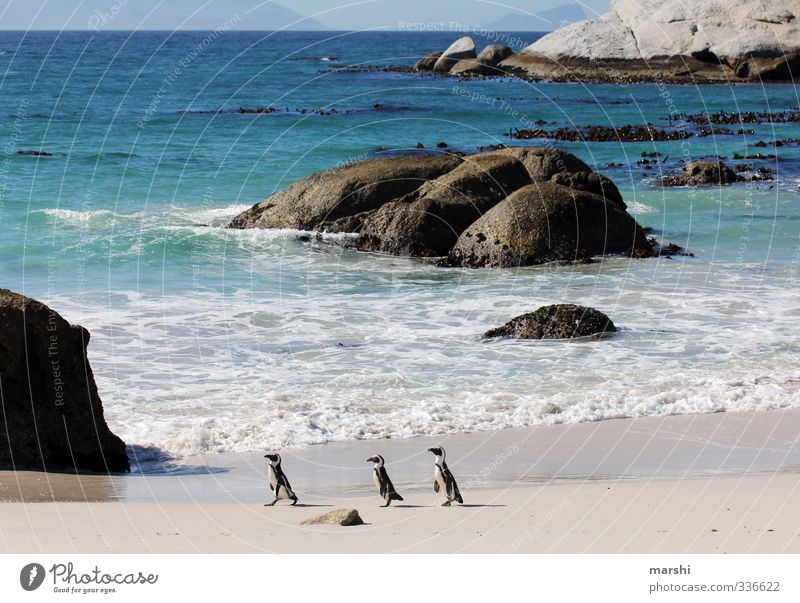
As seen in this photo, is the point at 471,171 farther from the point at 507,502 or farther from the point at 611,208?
the point at 507,502

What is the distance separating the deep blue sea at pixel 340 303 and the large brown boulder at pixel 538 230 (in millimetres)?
539

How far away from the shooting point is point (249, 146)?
41.9 meters

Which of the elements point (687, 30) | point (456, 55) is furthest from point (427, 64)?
point (687, 30)

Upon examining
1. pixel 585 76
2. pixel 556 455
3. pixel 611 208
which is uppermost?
pixel 585 76

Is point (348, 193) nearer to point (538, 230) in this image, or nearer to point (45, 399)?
point (538, 230)

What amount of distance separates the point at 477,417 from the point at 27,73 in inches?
3307

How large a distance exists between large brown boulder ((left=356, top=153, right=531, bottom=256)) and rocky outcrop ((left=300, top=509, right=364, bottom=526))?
47.4 feet

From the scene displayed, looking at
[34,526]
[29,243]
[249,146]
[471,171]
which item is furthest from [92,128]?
[34,526]

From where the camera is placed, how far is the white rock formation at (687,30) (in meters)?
73.1

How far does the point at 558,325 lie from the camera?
16562mm

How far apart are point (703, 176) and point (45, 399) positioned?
27.5m

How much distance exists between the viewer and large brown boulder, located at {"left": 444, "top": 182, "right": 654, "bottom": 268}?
21.8 meters

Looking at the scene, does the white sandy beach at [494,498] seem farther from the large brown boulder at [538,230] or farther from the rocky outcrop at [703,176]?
the rocky outcrop at [703,176]

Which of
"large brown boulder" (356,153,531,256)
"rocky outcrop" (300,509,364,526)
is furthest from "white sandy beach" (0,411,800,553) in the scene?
"large brown boulder" (356,153,531,256)
